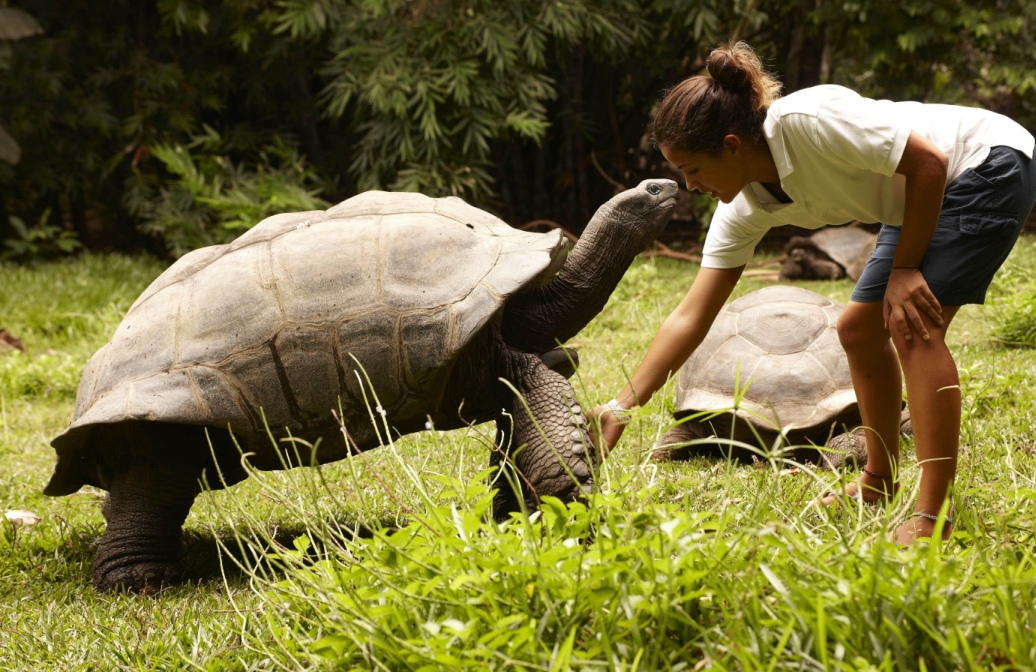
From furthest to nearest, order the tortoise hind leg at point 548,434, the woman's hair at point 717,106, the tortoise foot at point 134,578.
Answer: the tortoise foot at point 134,578
the tortoise hind leg at point 548,434
the woman's hair at point 717,106

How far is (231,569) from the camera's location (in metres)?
2.85

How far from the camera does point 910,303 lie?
7.48 feet

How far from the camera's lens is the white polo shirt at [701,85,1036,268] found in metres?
2.20

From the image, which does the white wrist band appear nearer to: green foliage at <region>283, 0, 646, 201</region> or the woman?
the woman

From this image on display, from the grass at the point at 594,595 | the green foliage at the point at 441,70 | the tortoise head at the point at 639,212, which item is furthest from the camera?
the green foliage at the point at 441,70

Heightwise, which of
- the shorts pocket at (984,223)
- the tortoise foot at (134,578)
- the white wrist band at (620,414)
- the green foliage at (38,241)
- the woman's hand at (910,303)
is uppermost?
the shorts pocket at (984,223)

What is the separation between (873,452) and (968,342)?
2530mm

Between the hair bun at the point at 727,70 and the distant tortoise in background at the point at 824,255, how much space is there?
5464 millimetres

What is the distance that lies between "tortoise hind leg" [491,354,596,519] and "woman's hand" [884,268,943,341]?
0.89 meters

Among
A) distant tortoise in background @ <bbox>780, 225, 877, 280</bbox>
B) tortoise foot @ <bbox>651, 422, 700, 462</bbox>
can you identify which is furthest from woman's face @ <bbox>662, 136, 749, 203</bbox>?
distant tortoise in background @ <bbox>780, 225, 877, 280</bbox>

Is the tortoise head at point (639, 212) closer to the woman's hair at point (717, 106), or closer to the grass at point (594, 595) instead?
the woman's hair at point (717, 106)

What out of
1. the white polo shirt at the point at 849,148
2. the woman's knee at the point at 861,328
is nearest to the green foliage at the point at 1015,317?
the woman's knee at the point at 861,328

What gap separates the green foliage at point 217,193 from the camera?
296 inches

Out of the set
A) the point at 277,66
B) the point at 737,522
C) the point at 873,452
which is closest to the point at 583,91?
the point at 277,66
